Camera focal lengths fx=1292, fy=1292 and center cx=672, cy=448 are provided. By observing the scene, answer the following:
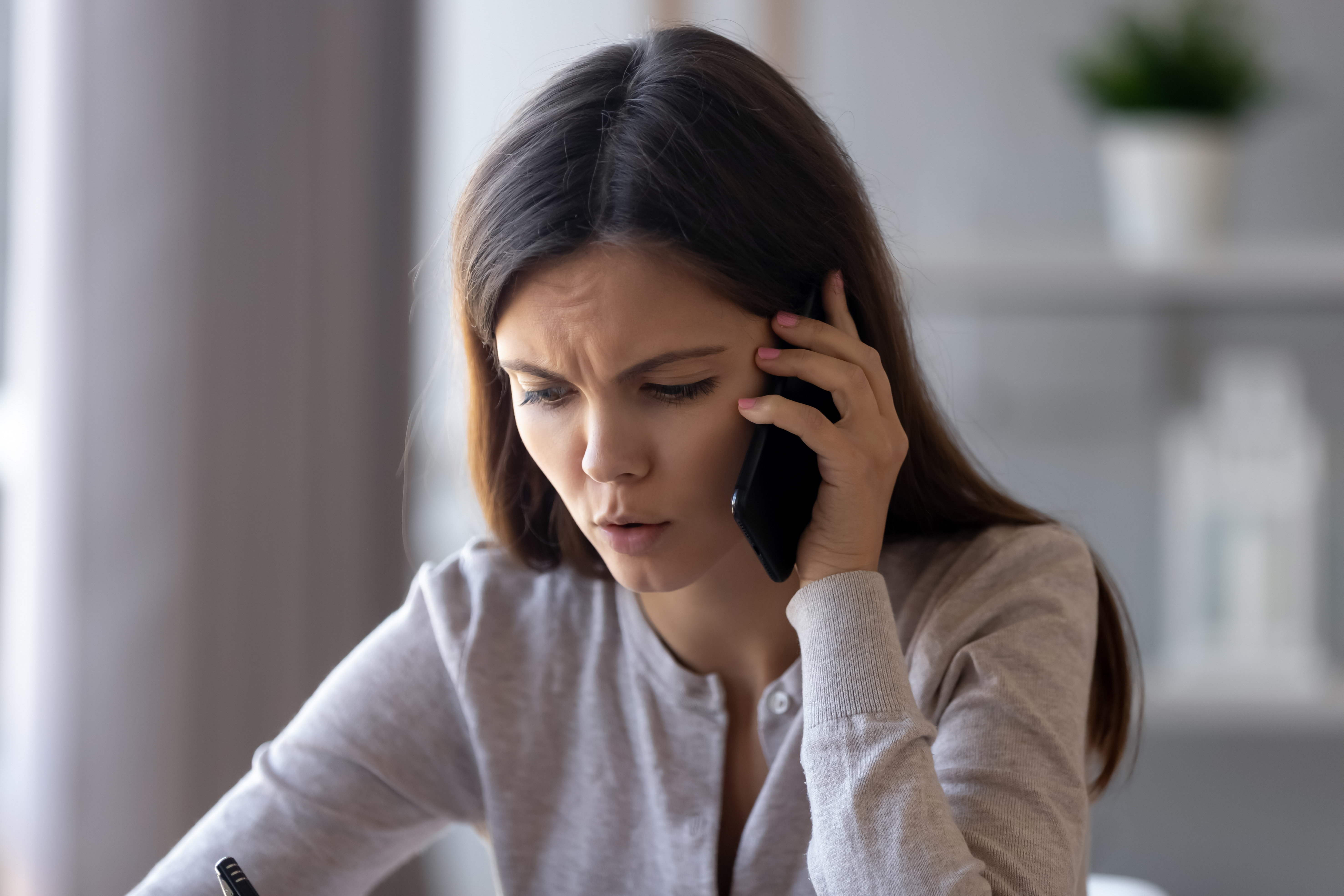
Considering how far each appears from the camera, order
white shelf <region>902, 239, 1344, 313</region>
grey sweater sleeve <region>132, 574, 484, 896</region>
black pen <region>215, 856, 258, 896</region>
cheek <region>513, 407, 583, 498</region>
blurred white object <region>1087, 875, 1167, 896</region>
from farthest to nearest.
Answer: white shelf <region>902, 239, 1344, 313</region>
blurred white object <region>1087, 875, 1167, 896</region>
grey sweater sleeve <region>132, 574, 484, 896</region>
cheek <region>513, 407, 583, 498</region>
black pen <region>215, 856, 258, 896</region>

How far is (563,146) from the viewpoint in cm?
87

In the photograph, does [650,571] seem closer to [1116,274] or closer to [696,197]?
[696,197]

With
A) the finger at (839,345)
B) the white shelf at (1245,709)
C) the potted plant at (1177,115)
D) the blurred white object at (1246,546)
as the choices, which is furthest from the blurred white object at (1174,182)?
the finger at (839,345)

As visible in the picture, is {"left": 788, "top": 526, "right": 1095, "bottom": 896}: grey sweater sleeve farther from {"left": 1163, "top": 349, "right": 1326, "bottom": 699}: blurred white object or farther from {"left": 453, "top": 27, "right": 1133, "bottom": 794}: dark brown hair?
{"left": 1163, "top": 349, "right": 1326, "bottom": 699}: blurred white object

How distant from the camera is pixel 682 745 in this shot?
3.35 feet

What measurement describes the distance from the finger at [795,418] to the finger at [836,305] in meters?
0.07

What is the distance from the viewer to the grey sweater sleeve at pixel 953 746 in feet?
2.64

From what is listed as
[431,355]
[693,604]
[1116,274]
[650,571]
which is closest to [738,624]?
[693,604]

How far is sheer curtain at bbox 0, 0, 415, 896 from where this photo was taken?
1.63 metres

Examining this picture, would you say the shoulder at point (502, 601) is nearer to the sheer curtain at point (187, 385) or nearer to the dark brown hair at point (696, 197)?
A: the dark brown hair at point (696, 197)

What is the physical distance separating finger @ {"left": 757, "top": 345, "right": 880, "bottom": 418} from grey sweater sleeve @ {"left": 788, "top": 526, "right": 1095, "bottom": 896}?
4.6 inches

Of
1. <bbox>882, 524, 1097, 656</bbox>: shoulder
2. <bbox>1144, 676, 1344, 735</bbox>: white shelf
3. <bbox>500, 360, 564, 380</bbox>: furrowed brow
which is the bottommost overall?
<bbox>1144, 676, 1344, 735</bbox>: white shelf

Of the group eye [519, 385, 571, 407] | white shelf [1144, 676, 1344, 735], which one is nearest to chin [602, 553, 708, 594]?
eye [519, 385, 571, 407]

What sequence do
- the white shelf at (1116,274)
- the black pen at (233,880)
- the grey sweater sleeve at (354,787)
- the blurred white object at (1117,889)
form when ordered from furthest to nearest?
the white shelf at (1116,274) → the blurred white object at (1117,889) → the grey sweater sleeve at (354,787) → the black pen at (233,880)
